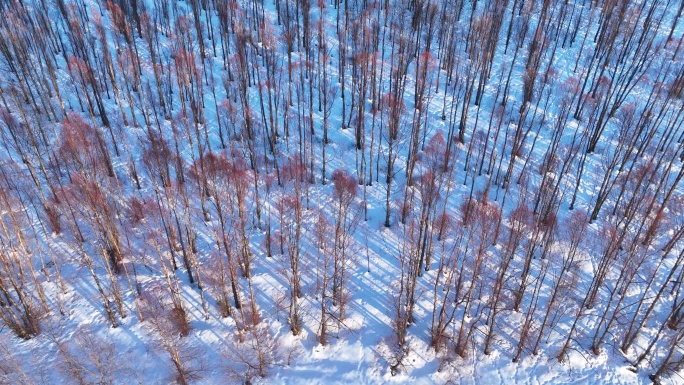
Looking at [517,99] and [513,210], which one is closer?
[513,210]

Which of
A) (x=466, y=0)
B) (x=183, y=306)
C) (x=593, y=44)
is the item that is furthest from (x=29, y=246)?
(x=593, y=44)

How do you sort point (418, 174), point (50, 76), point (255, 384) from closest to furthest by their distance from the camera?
point (255, 384) < point (418, 174) < point (50, 76)

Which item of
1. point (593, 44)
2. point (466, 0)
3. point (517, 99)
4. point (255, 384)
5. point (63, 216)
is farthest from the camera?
point (466, 0)

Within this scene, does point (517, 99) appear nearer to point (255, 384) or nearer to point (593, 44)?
point (593, 44)

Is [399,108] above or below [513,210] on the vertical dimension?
above

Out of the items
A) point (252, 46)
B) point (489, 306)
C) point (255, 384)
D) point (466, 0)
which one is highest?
point (466, 0)

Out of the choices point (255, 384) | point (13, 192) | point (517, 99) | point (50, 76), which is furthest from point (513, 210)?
point (50, 76)
